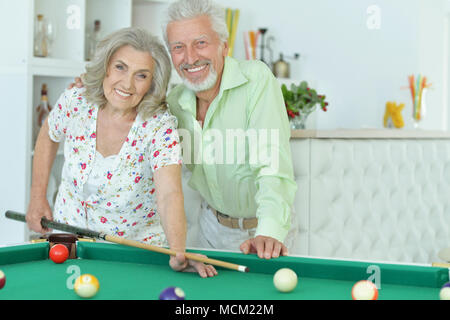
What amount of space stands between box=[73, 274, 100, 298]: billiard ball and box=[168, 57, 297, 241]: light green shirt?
687mm

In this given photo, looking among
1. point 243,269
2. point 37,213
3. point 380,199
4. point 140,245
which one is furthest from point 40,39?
point 243,269

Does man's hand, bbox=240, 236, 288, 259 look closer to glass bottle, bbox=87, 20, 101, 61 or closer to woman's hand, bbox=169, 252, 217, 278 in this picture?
woman's hand, bbox=169, 252, 217, 278

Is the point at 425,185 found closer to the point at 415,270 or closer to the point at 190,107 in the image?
the point at 190,107

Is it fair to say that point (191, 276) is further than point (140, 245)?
No

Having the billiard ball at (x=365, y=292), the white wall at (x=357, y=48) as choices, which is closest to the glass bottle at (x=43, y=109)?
the billiard ball at (x=365, y=292)

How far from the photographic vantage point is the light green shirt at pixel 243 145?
214cm

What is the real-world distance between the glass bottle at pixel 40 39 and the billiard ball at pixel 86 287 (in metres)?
2.32

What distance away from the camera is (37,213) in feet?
8.21

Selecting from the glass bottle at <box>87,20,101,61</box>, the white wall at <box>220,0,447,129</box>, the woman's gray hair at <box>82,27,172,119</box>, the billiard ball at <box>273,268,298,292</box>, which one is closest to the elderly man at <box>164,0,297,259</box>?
the woman's gray hair at <box>82,27,172,119</box>

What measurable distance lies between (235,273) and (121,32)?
39.7 inches

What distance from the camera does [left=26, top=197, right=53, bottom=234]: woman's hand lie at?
A: 2494 millimetres

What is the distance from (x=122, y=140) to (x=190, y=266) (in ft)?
2.25

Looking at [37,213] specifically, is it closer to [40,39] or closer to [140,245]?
[140,245]
